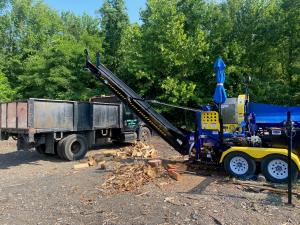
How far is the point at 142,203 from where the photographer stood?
719cm

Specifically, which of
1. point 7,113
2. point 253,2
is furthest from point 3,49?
point 7,113

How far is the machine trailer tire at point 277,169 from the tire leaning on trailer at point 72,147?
22.6ft

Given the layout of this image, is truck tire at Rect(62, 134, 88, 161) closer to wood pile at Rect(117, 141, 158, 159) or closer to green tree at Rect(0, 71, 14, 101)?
wood pile at Rect(117, 141, 158, 159)

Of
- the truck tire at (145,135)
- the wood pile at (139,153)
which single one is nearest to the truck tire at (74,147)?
the wood pile at (139,153)

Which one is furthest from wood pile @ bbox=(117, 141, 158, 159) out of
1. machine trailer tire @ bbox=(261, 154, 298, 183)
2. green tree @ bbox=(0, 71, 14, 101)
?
green tree @ bbox=(0, 71, 14, 101)

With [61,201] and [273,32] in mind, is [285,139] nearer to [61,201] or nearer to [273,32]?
[61,201]

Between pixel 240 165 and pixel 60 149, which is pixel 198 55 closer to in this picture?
pixel 60 149

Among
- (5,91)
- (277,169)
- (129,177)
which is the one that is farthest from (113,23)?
(277,169)

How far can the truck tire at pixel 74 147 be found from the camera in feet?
41.8

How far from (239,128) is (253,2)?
18.4 meters

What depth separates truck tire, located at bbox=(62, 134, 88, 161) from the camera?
12.8m

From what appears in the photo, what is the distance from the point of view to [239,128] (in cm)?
957

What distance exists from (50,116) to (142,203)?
633 cm

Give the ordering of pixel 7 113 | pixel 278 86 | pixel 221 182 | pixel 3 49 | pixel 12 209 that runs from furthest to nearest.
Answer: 1. pixel 3 49
2. pixel 278 86
3. pixel 7 113
4. pixel 221 182
5. pixel 12 209
